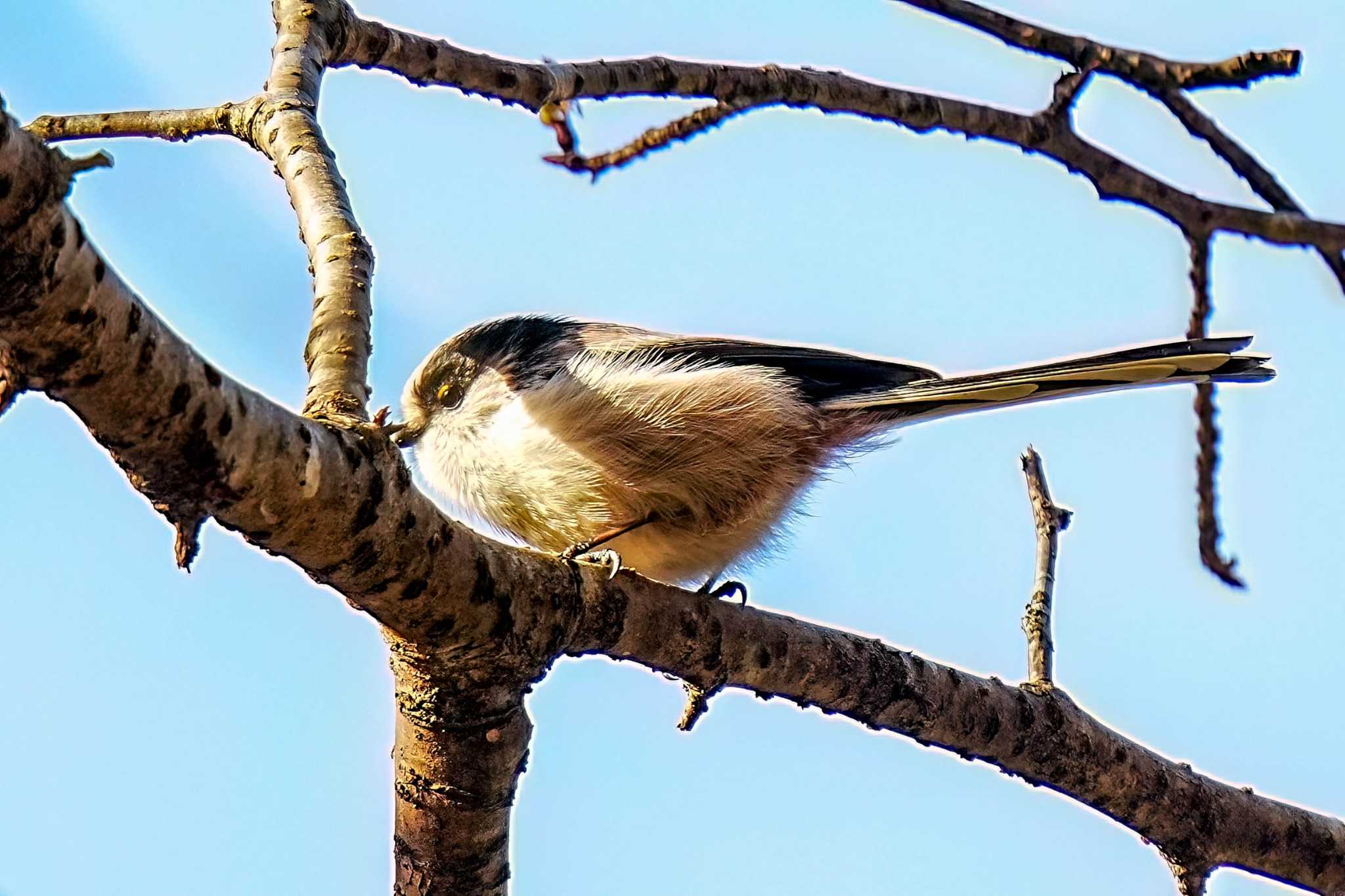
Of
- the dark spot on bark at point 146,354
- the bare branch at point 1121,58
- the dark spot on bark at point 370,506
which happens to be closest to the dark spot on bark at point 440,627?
the dark spot on bark at point 370,506

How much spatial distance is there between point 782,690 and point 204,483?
58.5 inches

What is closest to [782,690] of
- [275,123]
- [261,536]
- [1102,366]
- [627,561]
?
[627,561]

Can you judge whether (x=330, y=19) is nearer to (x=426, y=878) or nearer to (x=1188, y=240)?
(x=426, y=878)

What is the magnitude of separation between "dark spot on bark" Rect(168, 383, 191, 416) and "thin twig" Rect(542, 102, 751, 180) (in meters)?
2.26

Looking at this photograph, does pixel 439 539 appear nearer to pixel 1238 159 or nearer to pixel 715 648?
pixel 715 648

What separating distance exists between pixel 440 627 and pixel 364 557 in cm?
27

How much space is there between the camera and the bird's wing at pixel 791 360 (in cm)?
359

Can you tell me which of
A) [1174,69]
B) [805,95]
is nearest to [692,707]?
[805,95]

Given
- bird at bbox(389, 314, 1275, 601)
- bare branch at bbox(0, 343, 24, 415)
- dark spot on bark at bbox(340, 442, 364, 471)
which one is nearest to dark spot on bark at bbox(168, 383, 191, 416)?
bare branch at bbox(0, 343, 24, 415)

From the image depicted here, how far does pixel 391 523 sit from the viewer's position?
6.40ft

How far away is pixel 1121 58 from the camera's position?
3.58m

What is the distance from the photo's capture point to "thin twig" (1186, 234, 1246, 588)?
11.8 feet

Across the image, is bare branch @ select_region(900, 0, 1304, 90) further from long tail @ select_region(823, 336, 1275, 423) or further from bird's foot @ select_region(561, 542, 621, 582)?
bird's foot @ select_region(561, 542, 621, 582)

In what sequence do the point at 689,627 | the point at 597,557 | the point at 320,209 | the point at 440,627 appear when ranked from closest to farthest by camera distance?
the point at 440,627, the point at 320,209, the point at 689,627, the point at 597,557
